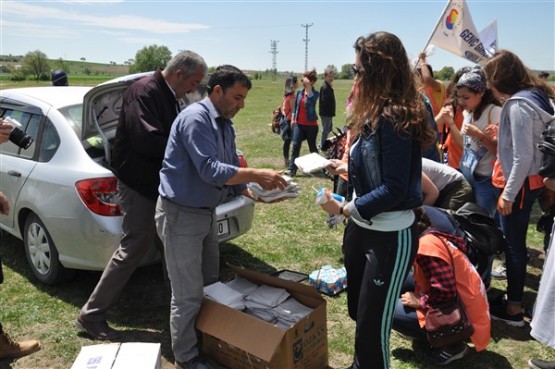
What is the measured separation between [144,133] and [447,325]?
7.46ft

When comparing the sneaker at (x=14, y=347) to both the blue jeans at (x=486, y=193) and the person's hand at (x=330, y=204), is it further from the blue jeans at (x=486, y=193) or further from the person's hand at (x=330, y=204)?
the blue jeans at (x=486, y=193)

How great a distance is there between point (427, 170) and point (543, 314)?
137 cm

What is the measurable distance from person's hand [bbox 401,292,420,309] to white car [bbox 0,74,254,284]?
156 centimetres

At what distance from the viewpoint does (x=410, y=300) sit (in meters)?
3.14

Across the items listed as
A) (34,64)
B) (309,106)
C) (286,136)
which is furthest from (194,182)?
(34,64)

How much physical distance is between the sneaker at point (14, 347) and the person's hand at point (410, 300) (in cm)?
252

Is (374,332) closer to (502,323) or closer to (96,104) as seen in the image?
(502,323)

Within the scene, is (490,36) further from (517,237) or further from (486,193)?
(517,237)

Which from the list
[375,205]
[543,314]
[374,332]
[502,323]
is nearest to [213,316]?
[374,332]

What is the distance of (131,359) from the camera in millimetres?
2561

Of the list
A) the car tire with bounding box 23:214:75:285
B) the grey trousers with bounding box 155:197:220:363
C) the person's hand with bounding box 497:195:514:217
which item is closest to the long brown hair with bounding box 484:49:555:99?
the person's hand with bounding box 497:195:514:217

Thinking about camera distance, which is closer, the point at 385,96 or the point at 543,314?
the point at 385,96

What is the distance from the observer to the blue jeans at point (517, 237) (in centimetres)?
334

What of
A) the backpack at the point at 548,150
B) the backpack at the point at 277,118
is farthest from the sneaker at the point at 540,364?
the backpack at the point at 277,118
